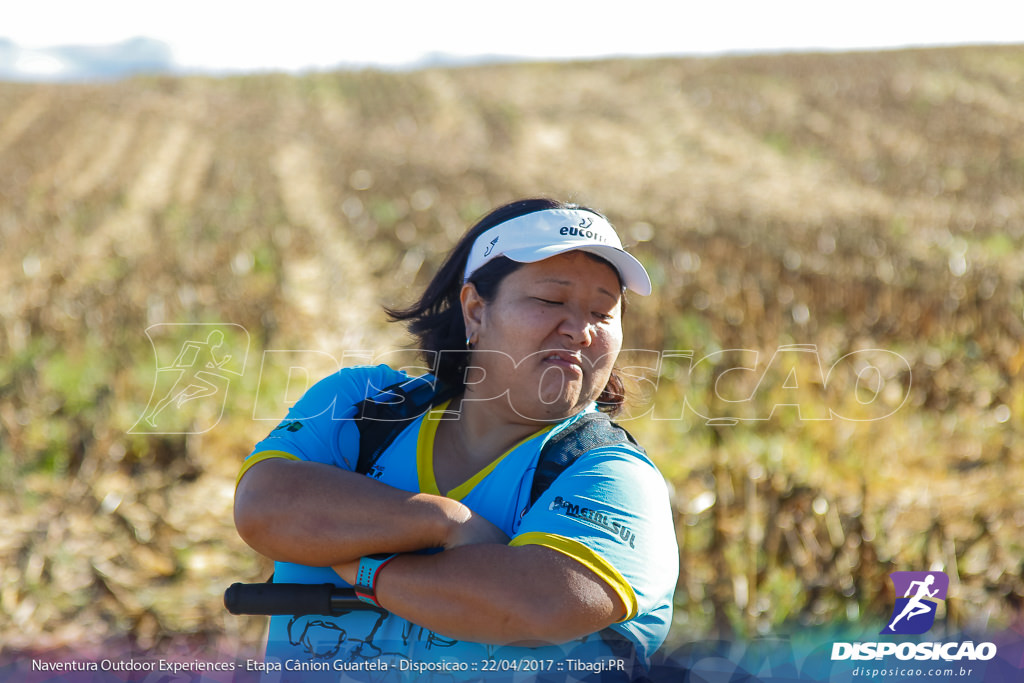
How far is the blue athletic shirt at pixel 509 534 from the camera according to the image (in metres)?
1.80

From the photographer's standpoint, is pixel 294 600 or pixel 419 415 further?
pixel 419 415

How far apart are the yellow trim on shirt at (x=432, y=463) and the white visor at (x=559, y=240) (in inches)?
17.6

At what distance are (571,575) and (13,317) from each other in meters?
7.76

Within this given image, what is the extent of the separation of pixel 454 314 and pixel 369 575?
2.93 ft

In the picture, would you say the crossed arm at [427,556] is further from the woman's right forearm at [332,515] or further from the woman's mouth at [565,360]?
the woman's mouth at [565,360]

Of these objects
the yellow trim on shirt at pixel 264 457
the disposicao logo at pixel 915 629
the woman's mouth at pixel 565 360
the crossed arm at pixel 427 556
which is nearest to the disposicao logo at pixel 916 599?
the disposicao logo at pixel 915 629

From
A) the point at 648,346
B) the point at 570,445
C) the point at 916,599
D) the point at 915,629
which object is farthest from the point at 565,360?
the point at 648,346

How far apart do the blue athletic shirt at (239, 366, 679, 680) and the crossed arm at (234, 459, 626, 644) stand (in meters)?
0.06

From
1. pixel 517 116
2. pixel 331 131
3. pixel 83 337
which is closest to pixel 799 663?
pixel 83 337

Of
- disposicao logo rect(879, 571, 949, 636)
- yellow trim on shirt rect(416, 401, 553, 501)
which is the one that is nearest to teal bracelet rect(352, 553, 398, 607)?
yellow trim on shirt rect(416, 401, 553, 501)

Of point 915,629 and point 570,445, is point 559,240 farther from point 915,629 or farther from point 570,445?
point 915,629

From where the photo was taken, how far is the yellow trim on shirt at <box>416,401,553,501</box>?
2117mm

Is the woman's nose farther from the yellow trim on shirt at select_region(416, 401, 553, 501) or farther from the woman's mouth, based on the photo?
the yellow trim on shirt at select_region(416, 401, 553, 501)

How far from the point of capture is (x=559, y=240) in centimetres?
211
